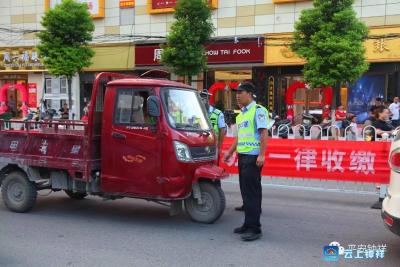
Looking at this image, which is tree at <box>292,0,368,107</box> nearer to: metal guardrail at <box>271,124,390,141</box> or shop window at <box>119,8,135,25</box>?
metal guardrail at <box>271,124,390,141</box>

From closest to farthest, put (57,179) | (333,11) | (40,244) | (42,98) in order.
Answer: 1. (40,244)
2. (57,179)
3. (333,11)
4. (42,98)

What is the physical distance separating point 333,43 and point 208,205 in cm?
1115

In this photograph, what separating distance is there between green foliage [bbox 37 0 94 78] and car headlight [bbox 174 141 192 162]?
16433mm

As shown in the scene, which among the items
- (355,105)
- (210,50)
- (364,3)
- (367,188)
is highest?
(364,3)

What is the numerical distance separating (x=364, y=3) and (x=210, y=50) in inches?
269

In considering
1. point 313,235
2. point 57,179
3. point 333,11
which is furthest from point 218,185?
point 333,11

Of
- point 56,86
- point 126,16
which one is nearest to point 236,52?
point 126,16

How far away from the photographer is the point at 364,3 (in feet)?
63.3

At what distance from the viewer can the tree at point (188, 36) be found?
753 inches

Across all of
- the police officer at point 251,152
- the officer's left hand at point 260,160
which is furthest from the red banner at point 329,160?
the officer's left hand at point 260,160

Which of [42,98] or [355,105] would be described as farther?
[42,98]

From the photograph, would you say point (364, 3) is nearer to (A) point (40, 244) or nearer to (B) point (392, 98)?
(B) point (392, 98)

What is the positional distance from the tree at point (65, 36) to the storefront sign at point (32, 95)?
5.08 metres

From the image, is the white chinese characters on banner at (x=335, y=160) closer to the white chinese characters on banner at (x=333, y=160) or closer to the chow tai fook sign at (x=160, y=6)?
the white chinese characters on banner at (x=333, y=160)
